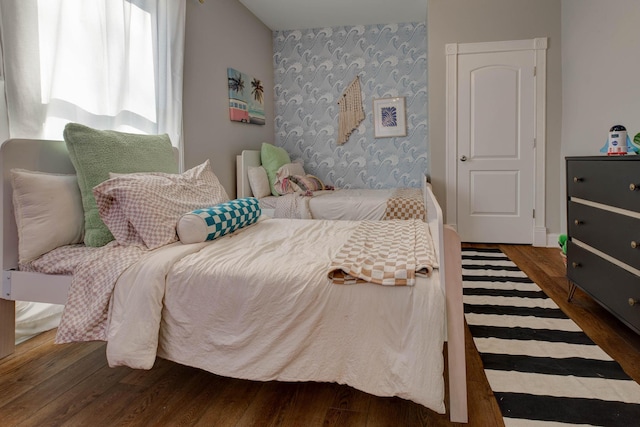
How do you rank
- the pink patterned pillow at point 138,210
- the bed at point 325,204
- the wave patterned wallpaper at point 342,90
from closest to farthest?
the pink patterned pillow at point 138,210, the bed at point 325,204, the wave patterned wallpaper at point 342,90

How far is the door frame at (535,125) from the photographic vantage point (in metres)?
3.79

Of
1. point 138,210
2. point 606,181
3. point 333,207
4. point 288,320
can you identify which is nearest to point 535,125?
point 333,207

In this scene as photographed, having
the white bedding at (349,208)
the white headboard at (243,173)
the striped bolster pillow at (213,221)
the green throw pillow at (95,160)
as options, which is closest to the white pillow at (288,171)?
the white headboard at (243,173)

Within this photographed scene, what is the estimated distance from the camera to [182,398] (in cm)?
148

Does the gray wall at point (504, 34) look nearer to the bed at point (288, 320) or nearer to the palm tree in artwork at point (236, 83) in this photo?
the palm tree in artwork at point (236, 83)

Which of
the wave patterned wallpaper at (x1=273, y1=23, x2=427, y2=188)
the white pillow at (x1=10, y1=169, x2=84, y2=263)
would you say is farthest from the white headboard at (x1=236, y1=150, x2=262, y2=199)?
the white pillow at (x1=10, y1=169, x2=84, y2=263)

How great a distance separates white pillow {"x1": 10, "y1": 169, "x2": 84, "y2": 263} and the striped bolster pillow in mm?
481

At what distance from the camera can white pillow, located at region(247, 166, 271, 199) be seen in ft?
12.4

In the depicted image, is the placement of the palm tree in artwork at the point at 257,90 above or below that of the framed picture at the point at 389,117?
above

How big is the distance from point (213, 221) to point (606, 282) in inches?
71.6

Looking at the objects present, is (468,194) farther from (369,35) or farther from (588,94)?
(369,35)

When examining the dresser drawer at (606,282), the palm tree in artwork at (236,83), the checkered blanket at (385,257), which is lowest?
the dresser drawer at (606,282)

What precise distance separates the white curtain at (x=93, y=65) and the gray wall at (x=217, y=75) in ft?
0.85

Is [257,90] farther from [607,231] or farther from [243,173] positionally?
[607,231]
